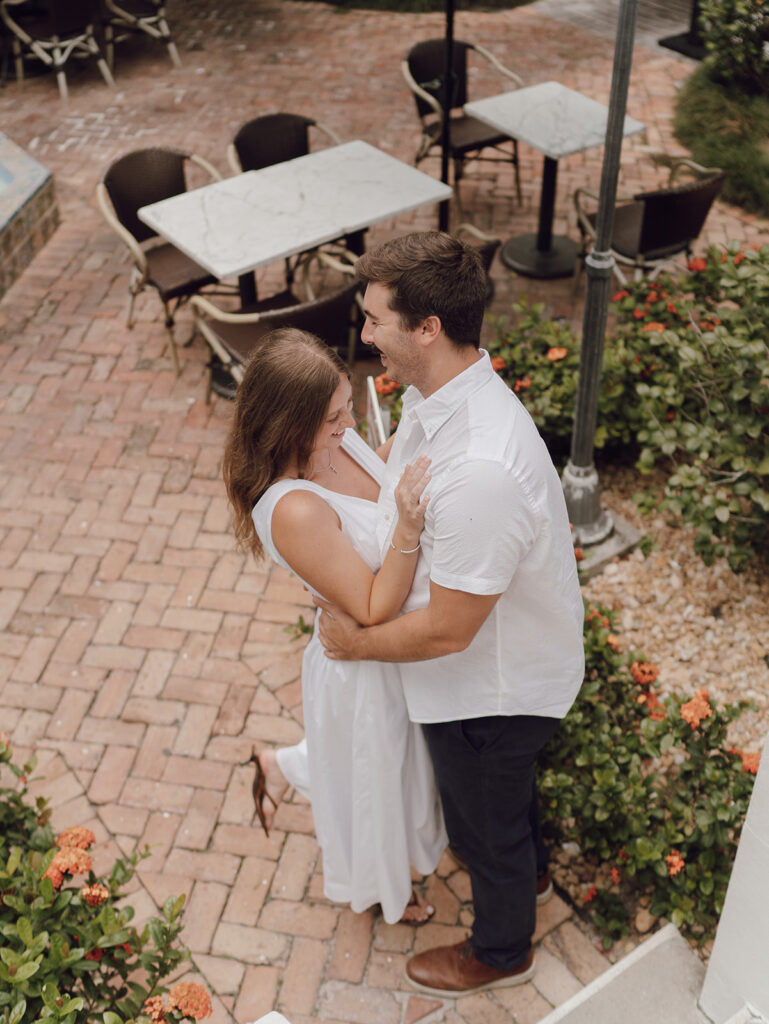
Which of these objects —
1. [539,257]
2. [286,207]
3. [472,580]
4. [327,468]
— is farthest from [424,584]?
[539,257]

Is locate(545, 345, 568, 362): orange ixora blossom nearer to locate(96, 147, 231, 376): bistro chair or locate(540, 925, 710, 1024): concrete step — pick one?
locate(96, 147, 231, 376): bistro chair

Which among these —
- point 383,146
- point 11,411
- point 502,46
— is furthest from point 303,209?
point 502,46

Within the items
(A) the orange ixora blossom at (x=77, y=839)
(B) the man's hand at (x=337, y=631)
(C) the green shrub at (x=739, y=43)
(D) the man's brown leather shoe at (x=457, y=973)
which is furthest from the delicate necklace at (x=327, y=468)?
(C) the green shrub at (x=739, y=43)

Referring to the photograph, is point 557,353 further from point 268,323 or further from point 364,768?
point 364,768

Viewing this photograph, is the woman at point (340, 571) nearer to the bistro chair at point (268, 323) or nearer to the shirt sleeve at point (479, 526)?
the shirt sleeve at point (479, 526)

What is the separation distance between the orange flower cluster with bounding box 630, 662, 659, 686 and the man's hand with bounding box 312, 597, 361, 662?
1235mm

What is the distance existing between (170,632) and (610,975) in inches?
88.4

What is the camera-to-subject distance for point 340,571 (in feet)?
6.81

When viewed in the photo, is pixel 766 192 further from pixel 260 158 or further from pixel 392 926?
pixel 392 926

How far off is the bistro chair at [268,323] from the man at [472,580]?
6.85 ft

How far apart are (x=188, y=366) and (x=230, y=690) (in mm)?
2455

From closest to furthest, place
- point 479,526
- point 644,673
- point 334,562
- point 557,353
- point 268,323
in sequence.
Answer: point 479,526 < point 334,562 < point 644,673 < point 557,353 < point 268,323

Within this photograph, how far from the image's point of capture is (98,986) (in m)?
2.33

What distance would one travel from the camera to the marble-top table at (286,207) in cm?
471
